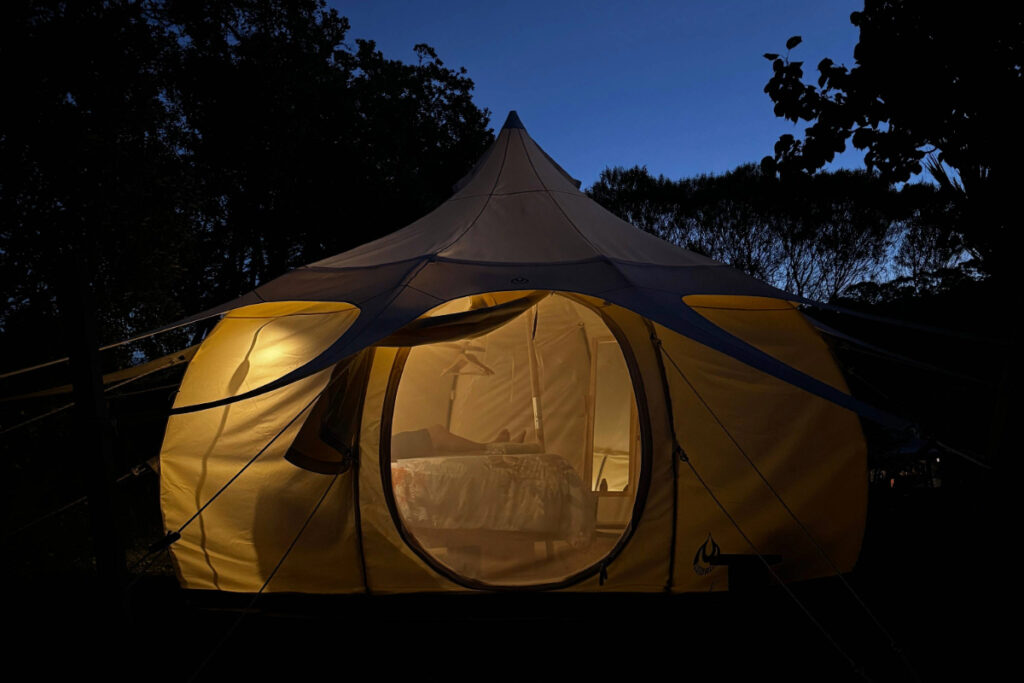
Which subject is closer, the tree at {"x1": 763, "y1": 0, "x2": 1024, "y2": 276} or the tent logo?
the tree at {"x1": 763, "y1": 0, "x2": 1024, "y2": 276}

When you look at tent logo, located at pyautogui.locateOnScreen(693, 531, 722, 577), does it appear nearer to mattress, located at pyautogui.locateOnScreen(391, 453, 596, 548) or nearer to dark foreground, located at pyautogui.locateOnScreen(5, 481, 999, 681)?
dark foreground, located at pyautogui.locateOnScreen(5, 481, 999, 681)

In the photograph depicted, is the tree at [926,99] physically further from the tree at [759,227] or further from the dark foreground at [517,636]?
the tree at [759,227]

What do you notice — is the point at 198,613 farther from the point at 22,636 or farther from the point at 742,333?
the point at 742,333

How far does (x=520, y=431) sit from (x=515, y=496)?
1.41 m

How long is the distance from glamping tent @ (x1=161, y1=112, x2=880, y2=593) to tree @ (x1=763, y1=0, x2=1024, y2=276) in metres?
0.82

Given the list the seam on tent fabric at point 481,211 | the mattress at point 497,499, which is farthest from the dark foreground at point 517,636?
the seam on tent fabric at point 481,211

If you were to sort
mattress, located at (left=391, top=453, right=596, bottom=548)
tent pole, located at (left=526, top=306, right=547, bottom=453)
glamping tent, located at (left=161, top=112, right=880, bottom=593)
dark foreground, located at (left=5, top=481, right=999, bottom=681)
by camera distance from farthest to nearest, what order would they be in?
tent pole, located at (left=526, top=306, right=547, bottom=453), mattress, located at (left=391, top=453, right=596, bottom=548), glamping tent, located at (left=161, top=112, right=880, bottom=593), dark foreground, located at (left=5, top=481, right=999, bottom=681)

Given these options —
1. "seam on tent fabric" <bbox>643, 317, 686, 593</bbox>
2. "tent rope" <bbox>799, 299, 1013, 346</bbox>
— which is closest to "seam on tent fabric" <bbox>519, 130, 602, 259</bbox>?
"seam on tent fabric" <bbox>643, 317, 686, 593</bbox>

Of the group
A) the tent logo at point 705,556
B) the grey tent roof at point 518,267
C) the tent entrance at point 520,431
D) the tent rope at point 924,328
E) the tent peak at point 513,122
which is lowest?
the tent logo at point 705,556

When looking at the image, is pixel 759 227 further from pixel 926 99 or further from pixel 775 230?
pixel 926 99

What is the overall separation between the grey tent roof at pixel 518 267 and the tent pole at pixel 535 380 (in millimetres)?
1365

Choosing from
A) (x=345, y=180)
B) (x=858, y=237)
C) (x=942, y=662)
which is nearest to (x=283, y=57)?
(x=345, y=180)

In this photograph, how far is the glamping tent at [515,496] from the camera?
3.26m

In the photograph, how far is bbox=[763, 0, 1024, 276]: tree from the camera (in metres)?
2.37
